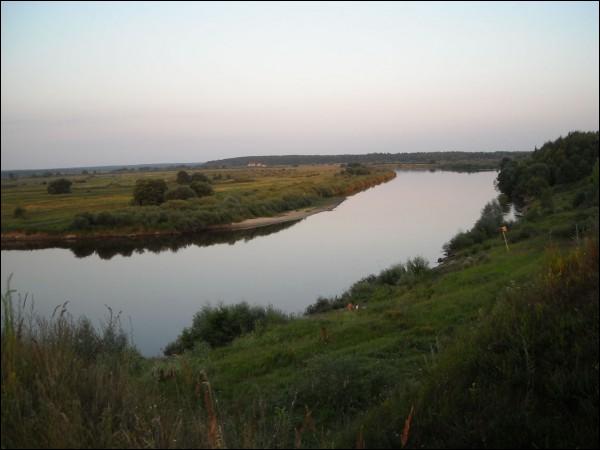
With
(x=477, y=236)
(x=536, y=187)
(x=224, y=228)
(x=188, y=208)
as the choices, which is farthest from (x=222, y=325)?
(x=536, y=187)

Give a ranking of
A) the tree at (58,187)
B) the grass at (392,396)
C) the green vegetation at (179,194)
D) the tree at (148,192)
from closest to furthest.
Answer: the grass at (392,396)
the tree at (58,187)
the tree at (148,192)
the green vegetation at (179,194)

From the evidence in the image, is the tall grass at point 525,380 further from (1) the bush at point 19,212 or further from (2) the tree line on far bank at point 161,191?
(2) the tree line on far bank at point 161,191

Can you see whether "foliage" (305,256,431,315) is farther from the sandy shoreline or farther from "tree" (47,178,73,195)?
"tree" (47,178,73,195)

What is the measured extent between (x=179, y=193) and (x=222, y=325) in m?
25.6

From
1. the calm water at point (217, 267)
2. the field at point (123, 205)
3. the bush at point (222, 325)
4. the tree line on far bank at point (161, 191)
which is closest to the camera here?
the field at point (123, 205)

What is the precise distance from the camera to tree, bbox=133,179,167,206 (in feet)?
85.7

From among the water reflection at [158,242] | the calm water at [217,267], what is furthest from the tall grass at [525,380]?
the water reflection at [158,242]

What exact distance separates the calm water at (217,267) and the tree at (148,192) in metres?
2.88

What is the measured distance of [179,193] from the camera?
36.3 meters

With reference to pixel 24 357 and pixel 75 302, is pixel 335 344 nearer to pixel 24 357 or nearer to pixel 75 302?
pixel 24 357

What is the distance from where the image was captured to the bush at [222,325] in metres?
12.0

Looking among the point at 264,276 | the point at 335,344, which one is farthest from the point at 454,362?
the point at 264,276

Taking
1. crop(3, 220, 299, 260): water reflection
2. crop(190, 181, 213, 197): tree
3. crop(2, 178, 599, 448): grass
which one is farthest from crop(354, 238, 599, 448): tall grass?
→ crop(190, 181, 213, 197): tree

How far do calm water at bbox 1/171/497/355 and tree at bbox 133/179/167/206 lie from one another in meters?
2.88
